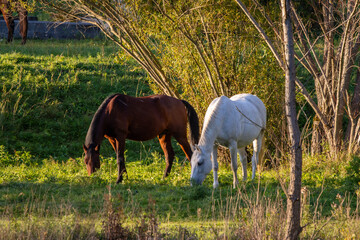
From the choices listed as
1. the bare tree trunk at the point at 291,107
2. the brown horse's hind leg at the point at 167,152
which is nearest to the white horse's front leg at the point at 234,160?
the brown horse's hind leg at the point at 167,152

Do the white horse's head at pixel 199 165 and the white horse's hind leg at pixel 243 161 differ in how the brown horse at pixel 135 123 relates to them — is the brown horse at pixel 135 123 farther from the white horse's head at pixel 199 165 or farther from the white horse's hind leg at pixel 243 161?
the white horse's head at pixel 199 165

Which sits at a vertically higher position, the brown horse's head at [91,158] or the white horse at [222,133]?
the white horse at [222,133]

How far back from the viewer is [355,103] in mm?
11844

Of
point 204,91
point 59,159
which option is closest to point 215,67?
point 204,91

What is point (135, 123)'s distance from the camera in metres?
10.4

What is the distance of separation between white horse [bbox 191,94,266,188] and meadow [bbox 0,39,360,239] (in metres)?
0.37

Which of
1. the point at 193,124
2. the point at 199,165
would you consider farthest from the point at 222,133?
the point at 193,124

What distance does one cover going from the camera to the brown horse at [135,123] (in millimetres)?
9812

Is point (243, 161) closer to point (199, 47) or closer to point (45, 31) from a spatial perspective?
point (199, 47)

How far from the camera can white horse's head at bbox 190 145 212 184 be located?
8867 millimetres

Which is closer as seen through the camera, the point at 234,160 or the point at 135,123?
the point at 234,160

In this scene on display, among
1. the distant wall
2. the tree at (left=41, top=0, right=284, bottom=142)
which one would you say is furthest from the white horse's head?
the distant wall

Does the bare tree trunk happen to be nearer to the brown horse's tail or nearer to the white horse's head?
the white horse's head

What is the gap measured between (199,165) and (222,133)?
0.74 m
